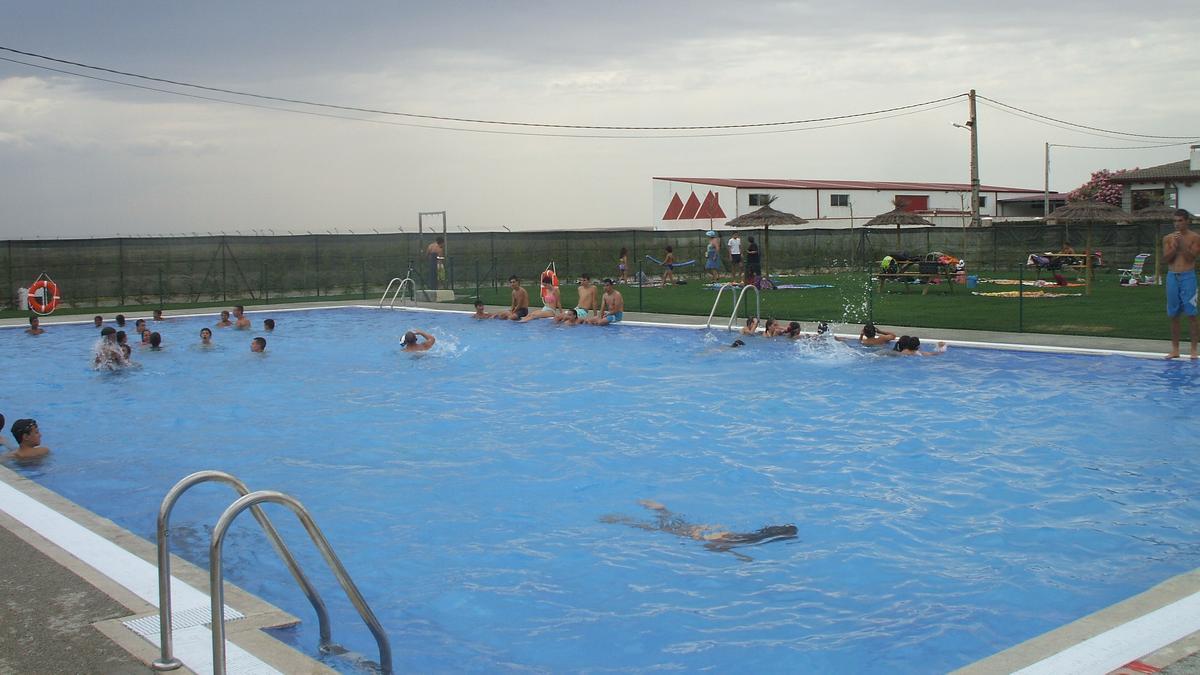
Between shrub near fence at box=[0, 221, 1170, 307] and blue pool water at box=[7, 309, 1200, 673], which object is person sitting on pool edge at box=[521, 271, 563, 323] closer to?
blue pool water at box=[7, 309, 1200, 673]

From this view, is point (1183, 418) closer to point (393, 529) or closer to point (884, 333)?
point (884, 333)

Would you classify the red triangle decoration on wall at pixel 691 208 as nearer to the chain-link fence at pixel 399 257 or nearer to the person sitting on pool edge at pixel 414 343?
the chain-link fence at pixel 399 257

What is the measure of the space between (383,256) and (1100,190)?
1945 inches

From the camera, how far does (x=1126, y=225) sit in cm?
3834

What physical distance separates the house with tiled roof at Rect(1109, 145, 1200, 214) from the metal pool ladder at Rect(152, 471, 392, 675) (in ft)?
166

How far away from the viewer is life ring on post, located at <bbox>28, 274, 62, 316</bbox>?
23.9 m

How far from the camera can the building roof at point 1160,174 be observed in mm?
47753

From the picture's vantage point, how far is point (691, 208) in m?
56.2

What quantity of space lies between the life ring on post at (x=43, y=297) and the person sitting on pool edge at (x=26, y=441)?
15.1 m

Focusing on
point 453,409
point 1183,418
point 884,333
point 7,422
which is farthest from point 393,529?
point 884,333

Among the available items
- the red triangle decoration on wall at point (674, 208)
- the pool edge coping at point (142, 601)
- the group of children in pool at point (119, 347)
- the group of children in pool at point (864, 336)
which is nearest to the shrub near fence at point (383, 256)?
the group of children in pool at point (864, 336)

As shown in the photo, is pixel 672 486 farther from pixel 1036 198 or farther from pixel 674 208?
pixel 1036 198

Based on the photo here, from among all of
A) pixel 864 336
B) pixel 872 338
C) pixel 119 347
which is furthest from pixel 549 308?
pixel 119 347

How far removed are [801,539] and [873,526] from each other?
688 mm
